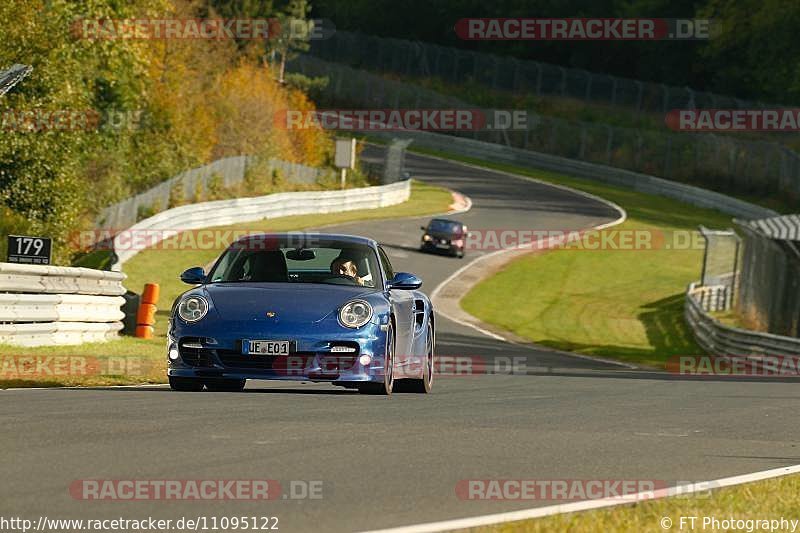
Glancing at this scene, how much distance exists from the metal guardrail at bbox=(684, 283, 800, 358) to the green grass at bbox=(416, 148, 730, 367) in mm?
446

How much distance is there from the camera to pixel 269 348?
1222 cm

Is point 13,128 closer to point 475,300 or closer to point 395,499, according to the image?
point 475,300

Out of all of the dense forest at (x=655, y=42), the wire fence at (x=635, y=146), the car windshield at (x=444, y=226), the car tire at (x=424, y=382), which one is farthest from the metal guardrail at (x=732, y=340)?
the dense forest at (x=655, y=42)

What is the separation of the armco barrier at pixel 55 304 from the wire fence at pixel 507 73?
67477mm

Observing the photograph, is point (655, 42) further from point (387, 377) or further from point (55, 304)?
point (387, 377)

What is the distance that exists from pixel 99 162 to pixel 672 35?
5956 cm

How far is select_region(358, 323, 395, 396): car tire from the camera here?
506 inches

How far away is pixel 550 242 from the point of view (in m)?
54.5

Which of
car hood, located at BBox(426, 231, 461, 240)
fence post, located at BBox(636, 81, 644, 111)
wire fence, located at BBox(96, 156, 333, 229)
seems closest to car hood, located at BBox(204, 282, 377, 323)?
wire fence, located at BBox(96, 156, 333, 229)

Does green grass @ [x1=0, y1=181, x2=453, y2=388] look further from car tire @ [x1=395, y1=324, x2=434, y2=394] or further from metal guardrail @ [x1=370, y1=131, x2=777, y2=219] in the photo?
metal guardrail @ [x1=370, y1=131, x2=777, y2=219]

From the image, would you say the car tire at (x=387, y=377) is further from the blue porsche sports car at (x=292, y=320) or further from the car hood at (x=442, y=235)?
the car hood at (x=442, y=235)

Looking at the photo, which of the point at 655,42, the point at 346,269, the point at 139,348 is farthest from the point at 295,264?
the point at 655,42

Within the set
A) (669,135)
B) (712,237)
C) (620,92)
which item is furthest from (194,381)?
(620,92)

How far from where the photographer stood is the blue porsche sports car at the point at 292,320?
484 inches
